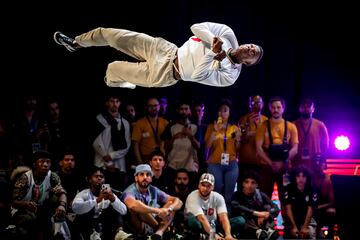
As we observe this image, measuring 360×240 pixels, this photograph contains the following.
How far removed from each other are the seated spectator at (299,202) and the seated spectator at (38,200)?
3.05m

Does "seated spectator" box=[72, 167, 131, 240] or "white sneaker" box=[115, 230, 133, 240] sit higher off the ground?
"seated spectator" box=[72, 167, 131, 240]

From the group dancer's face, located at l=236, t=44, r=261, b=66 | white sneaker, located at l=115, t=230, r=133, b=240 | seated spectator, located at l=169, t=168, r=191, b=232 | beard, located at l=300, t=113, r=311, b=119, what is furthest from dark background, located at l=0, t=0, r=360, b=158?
dancer's face, located at l=236, t=44, r=261, b=66

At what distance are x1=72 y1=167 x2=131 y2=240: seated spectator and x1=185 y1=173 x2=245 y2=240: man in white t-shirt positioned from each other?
2.92 feet

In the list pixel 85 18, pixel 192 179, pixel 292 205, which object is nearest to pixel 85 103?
pixel 85 18

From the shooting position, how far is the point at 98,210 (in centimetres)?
727

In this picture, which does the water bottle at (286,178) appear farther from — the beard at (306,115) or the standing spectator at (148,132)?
the standing spectator at (148,132)

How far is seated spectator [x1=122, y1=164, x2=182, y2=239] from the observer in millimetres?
7406

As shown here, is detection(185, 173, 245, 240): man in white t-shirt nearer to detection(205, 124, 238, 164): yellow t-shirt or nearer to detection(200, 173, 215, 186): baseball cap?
detection(200, 173, 215, 186): baseball cap

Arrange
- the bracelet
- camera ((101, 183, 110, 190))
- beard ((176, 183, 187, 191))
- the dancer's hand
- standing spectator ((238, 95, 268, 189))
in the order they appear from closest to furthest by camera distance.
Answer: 1. the dancer's hand
2. the bracelet
3. camera ((101, 183, 110, 190))
4. beard ((176, 183, 187, 191))
5. standing spectator ((238, 95, 268, 189))

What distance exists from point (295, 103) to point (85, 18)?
3.65 metres

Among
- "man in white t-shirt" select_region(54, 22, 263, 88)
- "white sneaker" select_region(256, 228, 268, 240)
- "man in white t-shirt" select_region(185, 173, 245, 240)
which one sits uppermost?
"man in white t-shirt" select_region(54, 22, 263, 88)

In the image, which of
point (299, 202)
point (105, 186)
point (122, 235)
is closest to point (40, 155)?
point (105, 186)

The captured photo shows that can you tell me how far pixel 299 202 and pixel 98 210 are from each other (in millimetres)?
2778

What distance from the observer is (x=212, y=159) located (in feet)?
A: 26.6
